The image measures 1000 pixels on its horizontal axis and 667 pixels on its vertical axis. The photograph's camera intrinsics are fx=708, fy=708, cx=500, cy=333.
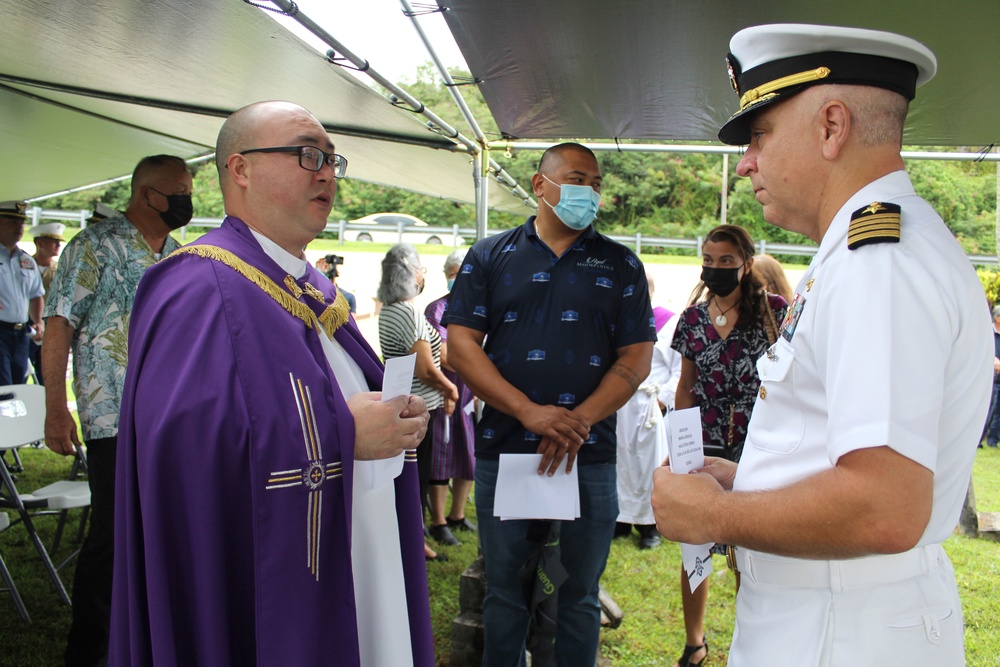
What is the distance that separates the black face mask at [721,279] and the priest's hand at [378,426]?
211cm

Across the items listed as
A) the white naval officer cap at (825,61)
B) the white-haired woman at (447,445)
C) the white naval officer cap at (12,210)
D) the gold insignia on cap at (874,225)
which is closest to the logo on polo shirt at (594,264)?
the white naval officer cap at (825,61)

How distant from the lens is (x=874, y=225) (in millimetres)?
1152

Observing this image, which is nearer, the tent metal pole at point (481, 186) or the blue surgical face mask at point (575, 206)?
the blue surgical face mask at point (575, 206)

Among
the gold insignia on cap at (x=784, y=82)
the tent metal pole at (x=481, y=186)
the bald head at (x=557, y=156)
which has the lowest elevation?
the gold insignia on cap at (x=784, y=82)

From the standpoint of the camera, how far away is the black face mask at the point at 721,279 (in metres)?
3.48

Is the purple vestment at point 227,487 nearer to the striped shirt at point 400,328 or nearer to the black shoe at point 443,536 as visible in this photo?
the striped shirt at point 400,328

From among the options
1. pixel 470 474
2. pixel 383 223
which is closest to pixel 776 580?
pixel 470 474

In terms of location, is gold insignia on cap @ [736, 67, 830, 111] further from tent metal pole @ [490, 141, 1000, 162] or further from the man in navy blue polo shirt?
tent metal pole @ [490, 141, 1000, 162]

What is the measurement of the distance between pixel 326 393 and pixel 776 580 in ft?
3.55

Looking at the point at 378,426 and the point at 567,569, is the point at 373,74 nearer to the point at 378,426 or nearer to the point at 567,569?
the point at 378,426

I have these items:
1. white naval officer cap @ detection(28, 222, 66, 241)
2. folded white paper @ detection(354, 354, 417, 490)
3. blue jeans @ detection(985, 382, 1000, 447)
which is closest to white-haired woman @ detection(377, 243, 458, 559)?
folded white paper @ detection(354, 354, 417, 490)

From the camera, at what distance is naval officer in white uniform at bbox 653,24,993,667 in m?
1.06

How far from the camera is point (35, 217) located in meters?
20.2

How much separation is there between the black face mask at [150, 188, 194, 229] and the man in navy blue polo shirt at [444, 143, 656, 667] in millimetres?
1422
